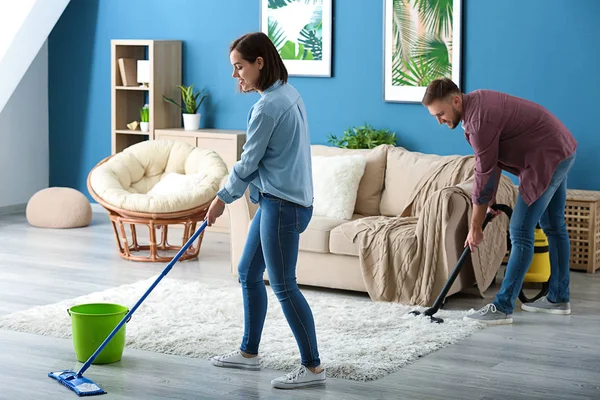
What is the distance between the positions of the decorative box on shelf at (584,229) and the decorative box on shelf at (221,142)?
258 centimetres

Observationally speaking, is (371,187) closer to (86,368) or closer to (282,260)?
(282,260)

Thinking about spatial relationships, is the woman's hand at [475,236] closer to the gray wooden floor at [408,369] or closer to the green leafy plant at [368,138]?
the gray wooden floor at [408,369]

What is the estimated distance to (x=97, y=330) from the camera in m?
4.03

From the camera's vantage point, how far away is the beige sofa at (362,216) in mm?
5250

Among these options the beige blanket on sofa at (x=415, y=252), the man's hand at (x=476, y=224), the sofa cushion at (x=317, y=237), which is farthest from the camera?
the sofa cushion at (x=317, y=237)

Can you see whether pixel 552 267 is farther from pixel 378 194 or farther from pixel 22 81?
pixel 22 81

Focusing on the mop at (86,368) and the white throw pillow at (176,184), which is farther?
the white throw pillow at (176,184)

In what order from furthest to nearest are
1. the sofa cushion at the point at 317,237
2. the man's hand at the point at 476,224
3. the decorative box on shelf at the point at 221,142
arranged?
the decorative box on shelf at the point at 221,142
the sofa cushion at the point at 317,237
the man's hand at the point at 476,224

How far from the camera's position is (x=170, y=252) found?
6.73 metres

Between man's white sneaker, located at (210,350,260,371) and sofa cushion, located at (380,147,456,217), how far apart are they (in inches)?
83.4

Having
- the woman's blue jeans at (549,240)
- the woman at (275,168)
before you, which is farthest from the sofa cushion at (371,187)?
the woman at (275,168)

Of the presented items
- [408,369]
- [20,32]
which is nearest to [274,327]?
[408,369]

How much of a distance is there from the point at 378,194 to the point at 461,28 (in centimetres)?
147

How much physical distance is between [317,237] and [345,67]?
2.18 m
